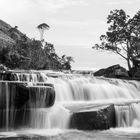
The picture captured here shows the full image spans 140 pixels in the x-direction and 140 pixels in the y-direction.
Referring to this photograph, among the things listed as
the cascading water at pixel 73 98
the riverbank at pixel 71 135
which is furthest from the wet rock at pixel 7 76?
the riverbank at pixel 71 135

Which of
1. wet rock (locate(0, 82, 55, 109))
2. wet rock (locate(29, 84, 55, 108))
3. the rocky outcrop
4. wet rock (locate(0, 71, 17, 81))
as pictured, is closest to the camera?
wet rock (locate(0, 82, 55, 109))

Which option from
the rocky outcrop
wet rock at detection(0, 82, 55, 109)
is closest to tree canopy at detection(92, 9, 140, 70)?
the rocky outcrop

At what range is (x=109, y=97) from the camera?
1037 inches

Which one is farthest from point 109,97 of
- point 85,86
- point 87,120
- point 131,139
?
point 131,139

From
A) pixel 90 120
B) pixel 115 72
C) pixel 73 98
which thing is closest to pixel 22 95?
pixel 90 120

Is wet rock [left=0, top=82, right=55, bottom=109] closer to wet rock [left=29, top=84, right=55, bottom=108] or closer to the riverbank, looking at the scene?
wet rock [left=29, top=84, right=55, bottom=108]

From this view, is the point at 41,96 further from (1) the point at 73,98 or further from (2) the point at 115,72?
(2) the point at 115,72

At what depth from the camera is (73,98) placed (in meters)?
23.9

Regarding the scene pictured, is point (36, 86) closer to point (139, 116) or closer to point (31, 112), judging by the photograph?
point (31, 112)

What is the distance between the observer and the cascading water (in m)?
20.1

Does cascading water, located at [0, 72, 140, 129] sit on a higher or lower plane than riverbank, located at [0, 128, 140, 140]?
higher

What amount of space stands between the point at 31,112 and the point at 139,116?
633 centimetres

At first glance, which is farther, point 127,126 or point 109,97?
point 109,97

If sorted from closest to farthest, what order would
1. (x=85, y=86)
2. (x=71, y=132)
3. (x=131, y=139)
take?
(x=131, y=139) < (x=71, y=132) < (x=85, y=86)
